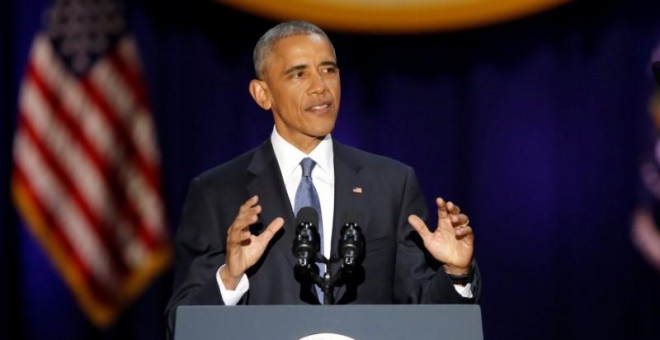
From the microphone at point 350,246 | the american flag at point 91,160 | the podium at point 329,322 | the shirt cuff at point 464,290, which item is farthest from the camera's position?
the american flag at point 91,160

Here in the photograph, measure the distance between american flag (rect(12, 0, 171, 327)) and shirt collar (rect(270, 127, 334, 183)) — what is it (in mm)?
1766

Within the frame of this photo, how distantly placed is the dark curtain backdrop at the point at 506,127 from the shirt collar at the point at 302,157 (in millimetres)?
1872

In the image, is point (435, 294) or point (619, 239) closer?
point (435, 294)

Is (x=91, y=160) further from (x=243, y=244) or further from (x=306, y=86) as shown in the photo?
(x=243, y=244)

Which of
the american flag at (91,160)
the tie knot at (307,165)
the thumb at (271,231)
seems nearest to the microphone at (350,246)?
the thumb at (271,231)

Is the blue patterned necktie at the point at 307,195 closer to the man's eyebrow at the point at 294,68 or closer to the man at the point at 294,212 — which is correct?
the man at the point at 294,212

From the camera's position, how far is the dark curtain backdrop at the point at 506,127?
435 centimetres

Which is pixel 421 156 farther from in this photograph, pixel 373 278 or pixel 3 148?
pixel 373 278

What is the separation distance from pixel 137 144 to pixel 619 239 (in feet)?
7.57

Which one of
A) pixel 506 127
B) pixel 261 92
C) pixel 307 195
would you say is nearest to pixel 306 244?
pixel 307 195

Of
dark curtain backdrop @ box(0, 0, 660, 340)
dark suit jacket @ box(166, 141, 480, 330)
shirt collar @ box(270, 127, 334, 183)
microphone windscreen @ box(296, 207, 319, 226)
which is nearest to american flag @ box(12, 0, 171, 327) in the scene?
dark curtain backdrop @ box(0, 0, 660, 340)

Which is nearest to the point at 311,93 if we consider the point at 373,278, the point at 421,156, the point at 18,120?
the point at 373,278

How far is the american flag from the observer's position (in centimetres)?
389

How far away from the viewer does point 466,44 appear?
15.5 feet
